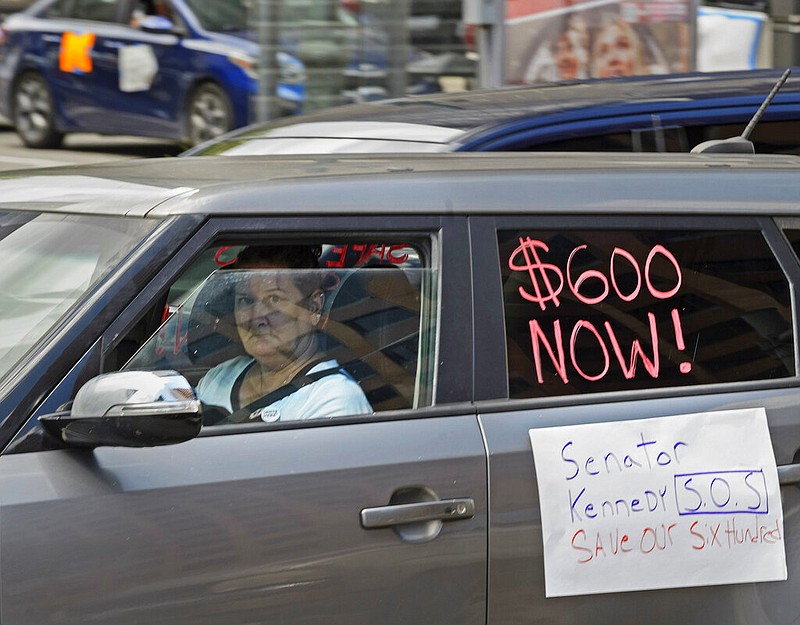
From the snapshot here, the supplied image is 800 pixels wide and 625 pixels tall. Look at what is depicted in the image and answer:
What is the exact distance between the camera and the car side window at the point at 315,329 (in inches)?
107

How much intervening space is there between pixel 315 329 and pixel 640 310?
701mm

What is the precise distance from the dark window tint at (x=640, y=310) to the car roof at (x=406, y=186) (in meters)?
0.08

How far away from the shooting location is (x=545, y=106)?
5.29 meters

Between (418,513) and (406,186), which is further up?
(406,186)

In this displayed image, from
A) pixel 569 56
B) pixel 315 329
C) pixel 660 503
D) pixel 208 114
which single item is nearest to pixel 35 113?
pixel 208 114

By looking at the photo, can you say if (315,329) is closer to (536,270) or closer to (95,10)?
(536,270)

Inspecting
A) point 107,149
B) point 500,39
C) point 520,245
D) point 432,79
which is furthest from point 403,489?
point 107,149

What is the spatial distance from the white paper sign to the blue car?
893 cm

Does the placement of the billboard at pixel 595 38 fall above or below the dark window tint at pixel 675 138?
above

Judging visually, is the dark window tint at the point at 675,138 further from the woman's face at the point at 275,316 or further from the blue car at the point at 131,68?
the blue car at the point at 131,68

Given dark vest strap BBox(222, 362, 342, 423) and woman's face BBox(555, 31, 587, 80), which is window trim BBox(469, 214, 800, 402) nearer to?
dark vest strap BBox(222, 362, 342, 423)

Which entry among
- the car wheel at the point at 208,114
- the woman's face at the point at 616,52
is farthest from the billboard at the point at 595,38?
the car wheel at the point at 208,114

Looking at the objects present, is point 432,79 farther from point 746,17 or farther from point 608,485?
point 608,485

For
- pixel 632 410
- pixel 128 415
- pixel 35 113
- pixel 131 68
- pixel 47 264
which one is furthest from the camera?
pixel 35 113
